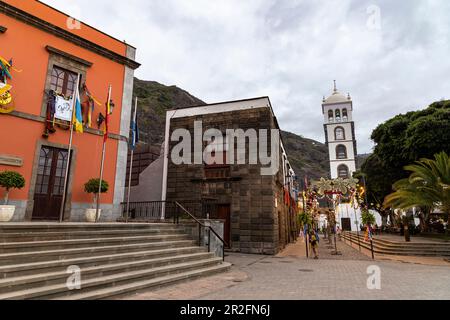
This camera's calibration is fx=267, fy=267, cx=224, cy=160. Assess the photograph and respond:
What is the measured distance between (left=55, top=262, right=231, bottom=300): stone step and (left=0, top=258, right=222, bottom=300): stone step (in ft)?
0.36

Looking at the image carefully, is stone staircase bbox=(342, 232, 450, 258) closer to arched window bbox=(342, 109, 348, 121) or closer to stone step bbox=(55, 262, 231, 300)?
stone step bbox=(55, 262, 231, 300)

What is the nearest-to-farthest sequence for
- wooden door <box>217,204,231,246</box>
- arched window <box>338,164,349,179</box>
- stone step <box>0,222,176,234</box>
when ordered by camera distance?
stone step <box>0,222,176,234</box>
wooden door <box>217,204,231,246</box>
arched window <box>338,164,349,179</box>

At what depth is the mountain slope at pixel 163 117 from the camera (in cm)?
4913

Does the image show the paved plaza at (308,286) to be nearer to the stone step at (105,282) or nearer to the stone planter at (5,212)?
the stone step at (105,282)

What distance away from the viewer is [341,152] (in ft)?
178

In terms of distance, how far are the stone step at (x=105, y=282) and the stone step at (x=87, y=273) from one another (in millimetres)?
106

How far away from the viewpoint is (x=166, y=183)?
59.2 ft

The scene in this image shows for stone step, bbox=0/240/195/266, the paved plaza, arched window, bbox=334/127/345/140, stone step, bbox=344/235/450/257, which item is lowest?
stone step, bbox=344/235/450/257

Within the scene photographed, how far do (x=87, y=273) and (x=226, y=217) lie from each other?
10.9 meters

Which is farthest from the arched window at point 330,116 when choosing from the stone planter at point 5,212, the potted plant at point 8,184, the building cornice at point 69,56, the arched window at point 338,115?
the stone planter at point 5,212

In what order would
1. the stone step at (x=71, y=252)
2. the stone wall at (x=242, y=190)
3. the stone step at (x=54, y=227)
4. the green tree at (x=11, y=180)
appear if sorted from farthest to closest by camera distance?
the stone wall at (x=242, y=190) → the green tree at (x=11, y=180) → the stone step at (x=54, y=227) → the stone step at (x=71, y=252)

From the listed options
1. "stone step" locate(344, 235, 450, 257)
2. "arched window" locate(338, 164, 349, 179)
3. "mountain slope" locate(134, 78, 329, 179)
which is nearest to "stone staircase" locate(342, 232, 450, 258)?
"stone step" locate(344, 235, 450, 257)

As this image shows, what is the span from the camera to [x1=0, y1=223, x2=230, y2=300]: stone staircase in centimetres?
532

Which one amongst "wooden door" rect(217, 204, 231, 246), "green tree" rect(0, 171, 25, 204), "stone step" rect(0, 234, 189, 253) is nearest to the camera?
"stone step" rect(0, 234, 189, 253)
